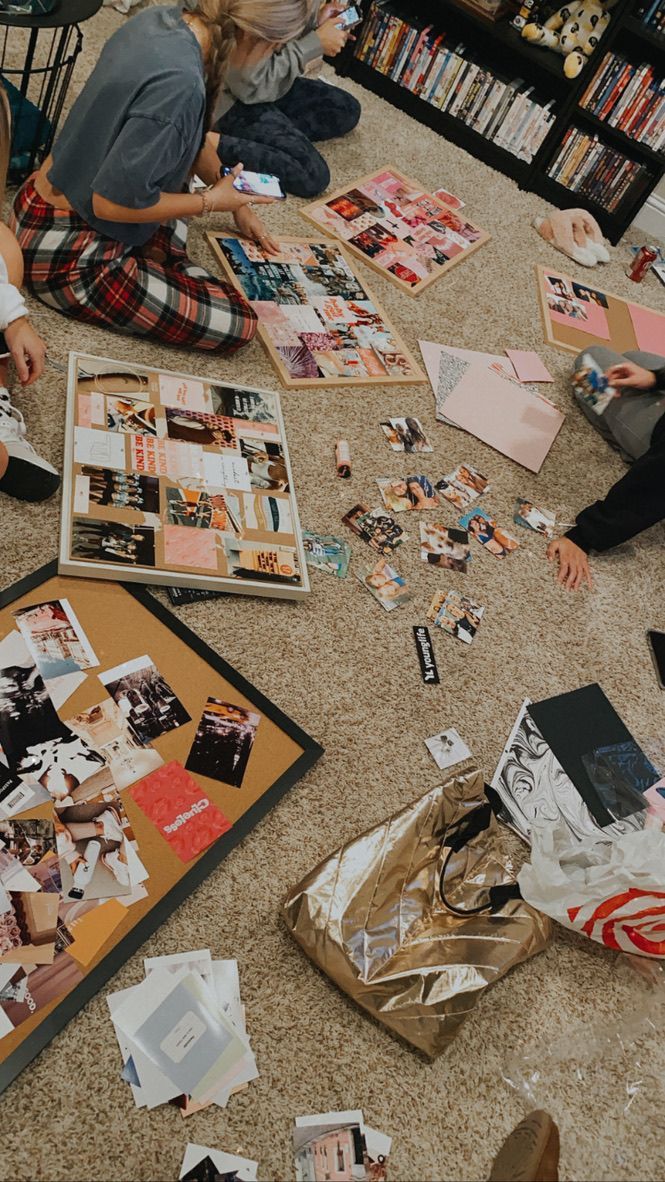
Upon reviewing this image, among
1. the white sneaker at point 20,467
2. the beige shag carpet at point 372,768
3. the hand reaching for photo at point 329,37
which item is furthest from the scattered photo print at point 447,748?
the hand reaching for photo at point 329,37

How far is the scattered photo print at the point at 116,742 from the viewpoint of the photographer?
1306mm

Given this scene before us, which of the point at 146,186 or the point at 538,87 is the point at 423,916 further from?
the point at 538,87

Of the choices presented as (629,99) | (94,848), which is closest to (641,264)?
(629,99)

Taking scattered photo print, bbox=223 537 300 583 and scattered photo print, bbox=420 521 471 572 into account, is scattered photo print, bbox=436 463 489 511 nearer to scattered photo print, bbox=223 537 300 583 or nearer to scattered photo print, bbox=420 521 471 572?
scattered photo print, bbox=420 521 471 572

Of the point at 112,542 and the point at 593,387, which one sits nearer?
the point at 112,542

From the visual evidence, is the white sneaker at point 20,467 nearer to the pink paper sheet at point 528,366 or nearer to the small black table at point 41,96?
the small black table at point 41,96

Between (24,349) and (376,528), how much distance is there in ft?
2.44

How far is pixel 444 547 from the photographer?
1.83 m

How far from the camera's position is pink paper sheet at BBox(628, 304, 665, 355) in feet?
8.48

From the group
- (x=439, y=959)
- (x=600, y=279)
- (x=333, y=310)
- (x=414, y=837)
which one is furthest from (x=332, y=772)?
(x=600, y=279)

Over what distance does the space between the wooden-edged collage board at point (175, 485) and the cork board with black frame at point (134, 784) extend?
2.7 inches

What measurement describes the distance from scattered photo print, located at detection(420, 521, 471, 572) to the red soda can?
151 centimetres

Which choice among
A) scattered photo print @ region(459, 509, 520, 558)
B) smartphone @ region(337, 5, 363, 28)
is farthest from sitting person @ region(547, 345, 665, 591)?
smartphone @ region(337, 5, 363, 28)

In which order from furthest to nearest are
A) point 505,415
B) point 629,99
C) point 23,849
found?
point 629,99 < point 505,415 < point 23,849
